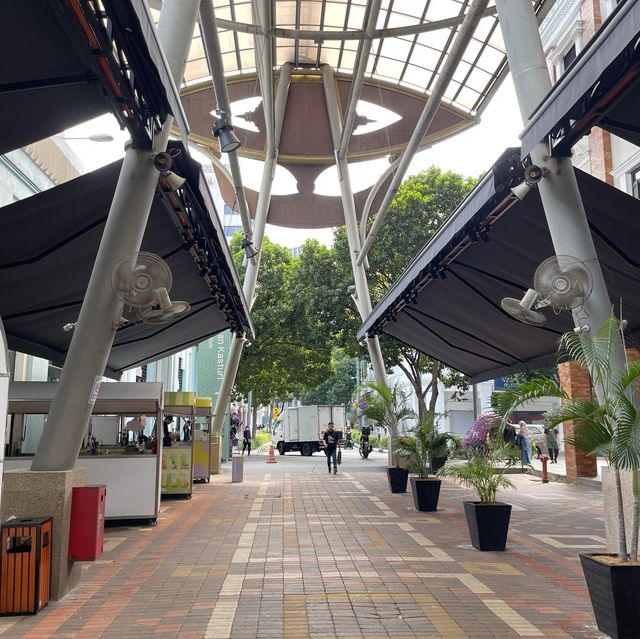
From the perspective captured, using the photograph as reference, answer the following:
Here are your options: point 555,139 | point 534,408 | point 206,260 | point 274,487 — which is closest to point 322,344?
point 274,487

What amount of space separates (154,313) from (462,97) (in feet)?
67.6

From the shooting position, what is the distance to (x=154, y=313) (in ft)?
26.0

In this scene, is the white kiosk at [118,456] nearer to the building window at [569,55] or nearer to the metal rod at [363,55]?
the metal rod at [363,55]

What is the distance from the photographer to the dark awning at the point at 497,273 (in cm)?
890

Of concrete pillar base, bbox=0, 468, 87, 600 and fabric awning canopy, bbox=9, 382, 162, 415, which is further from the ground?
fabric awning canopy, bbox=9, 382, 162, 415

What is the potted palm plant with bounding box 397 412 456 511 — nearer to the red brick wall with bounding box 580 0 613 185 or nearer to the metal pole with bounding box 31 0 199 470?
the metal pole with bounding box 31 0 199 470

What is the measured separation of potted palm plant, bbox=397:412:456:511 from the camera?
13.4 metres

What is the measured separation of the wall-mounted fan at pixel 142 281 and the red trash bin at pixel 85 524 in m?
2.06

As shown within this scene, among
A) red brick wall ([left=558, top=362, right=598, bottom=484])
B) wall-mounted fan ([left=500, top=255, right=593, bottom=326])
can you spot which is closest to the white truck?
red brick wall ([left=558, top=362, right=598, bottom=484])

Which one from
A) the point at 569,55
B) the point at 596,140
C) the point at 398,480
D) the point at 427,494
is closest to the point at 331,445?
the point at 398,480

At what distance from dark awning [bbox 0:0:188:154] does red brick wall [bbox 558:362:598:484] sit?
48.9ft

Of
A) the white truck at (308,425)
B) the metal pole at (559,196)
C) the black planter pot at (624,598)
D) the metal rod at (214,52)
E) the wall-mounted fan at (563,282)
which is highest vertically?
the metal rod at (214,52)

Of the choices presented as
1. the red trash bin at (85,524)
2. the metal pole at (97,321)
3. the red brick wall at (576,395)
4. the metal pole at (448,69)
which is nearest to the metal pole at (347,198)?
the metal pole at (448,69)

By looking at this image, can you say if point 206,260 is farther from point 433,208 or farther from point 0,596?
point 433,208
